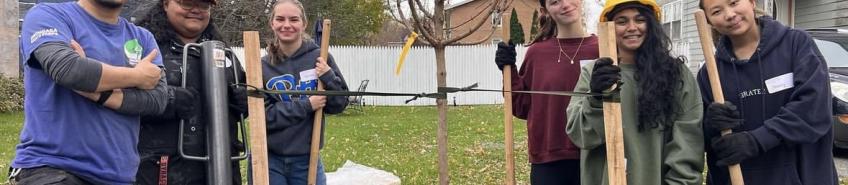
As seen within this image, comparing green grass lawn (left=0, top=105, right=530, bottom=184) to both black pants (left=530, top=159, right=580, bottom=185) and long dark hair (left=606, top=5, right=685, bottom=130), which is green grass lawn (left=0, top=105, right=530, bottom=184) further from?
long dark hair (left=606, top=5, right=685, bottom=130)

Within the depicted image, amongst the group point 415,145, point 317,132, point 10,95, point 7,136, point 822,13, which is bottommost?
point 415,145

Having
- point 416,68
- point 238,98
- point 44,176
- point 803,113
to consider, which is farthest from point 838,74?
point 416,68

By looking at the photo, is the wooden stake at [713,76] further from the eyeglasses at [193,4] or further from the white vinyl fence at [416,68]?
the white vinyl fence at [416,68]

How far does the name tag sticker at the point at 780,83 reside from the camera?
2.82 m

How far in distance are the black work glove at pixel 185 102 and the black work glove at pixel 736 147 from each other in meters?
2.22

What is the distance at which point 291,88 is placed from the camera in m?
3.55

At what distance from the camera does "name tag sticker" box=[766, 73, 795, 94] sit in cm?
282

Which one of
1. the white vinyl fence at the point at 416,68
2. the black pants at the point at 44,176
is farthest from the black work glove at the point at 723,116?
the white vinyl fence at the point at 416,68

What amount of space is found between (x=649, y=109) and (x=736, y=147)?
0.37m

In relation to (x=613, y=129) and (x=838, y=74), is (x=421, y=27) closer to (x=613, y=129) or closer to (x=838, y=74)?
(x=613, y=129)

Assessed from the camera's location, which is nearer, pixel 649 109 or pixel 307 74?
pixel 649 109

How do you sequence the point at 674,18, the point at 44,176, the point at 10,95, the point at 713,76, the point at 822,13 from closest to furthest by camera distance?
the point at 44,176, the point at 713,76, the point at 822,13, the point at 10,95, the point at 674,18

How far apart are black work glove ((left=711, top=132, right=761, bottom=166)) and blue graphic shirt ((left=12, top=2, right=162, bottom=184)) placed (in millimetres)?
2384

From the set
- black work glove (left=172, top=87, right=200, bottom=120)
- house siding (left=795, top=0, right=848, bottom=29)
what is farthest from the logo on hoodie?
house siding (left=795, top=0, right=848, bottom=29)
